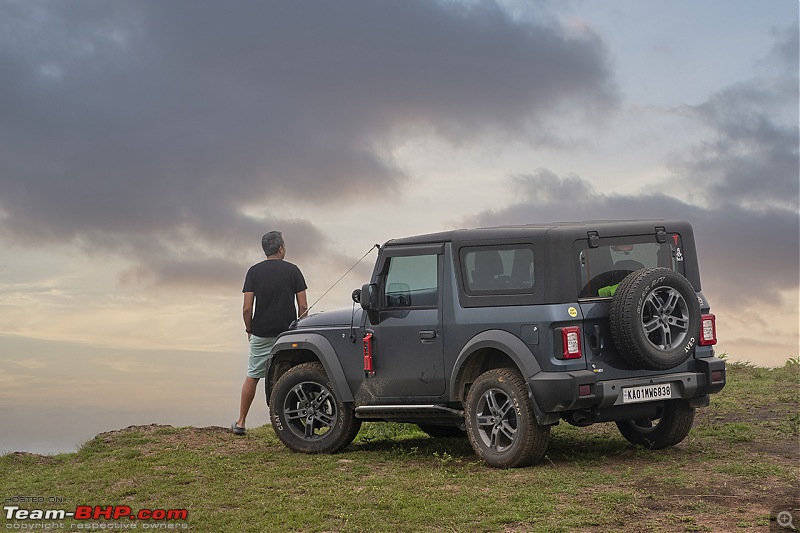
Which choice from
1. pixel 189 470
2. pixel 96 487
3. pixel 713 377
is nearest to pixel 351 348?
pixel 189 470

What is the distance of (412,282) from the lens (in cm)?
1116

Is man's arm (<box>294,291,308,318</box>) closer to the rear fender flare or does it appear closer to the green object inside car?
the rear fender flare

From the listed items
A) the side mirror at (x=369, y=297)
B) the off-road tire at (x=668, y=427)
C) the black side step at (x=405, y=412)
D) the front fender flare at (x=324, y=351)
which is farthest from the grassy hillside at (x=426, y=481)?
the side mirror at (x=369, y=297)

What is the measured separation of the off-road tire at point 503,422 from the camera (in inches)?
391

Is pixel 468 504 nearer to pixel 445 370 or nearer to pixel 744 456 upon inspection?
pixel 445 370

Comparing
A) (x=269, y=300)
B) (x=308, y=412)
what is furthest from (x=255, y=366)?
(x=308, y=412)

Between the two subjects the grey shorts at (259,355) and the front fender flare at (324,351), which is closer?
the front fender flare at (324,351)

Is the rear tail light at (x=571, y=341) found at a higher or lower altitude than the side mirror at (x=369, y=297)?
lower

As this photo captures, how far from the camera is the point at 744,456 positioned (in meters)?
10.8

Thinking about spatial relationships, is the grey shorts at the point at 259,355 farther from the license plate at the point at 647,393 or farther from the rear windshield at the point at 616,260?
the license plate at the point at 647,393

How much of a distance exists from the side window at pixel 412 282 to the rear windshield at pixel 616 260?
63.6 inches

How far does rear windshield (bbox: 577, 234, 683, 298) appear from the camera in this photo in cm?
1018

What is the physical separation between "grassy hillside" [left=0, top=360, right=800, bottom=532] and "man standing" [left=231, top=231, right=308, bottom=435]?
3.91 feet

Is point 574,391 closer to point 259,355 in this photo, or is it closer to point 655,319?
point 655,319
